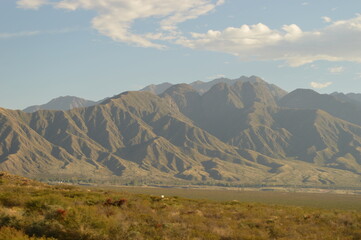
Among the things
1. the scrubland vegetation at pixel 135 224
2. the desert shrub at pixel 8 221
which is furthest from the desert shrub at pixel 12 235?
the desert shrub at pixel 8 221

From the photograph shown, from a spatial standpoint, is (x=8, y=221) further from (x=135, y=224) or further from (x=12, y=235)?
(x=135, y=224)

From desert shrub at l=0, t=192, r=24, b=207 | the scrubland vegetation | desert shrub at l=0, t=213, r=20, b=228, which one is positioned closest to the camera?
the scrubland vegetation

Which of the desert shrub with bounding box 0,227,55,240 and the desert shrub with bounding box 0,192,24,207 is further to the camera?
the desert shrub with bounding box 0,192,24,207

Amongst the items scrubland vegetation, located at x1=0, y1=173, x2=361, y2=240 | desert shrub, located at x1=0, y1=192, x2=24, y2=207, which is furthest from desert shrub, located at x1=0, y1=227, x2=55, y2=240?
desert shrub, located at x1=0, y1=192, x2=24, y2=207

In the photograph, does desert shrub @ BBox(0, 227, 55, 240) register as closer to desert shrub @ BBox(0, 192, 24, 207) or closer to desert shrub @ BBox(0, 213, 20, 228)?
desert shrub @ BBox(0, 213, 20, 228)

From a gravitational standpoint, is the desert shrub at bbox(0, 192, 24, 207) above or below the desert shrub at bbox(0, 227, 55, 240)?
below

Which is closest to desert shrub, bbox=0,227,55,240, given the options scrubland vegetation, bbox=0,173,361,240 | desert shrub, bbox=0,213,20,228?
scrubland vegetation, bbox=0,173,361,240

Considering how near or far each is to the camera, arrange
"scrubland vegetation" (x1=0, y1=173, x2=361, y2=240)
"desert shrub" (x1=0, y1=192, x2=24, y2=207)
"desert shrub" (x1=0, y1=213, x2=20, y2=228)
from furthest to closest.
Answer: "desert shrub" (x1=0, y1=192, x2=24, y2=207)
"desert shrub" (x1=0, y1=213, x2=20, y2=228)
"scrubland vegetation" (x1=0, y1=173, x2=361, y2=240)

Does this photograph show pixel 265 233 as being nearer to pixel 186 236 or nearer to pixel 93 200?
pixel 186 236

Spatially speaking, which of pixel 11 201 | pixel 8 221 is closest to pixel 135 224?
pixel 8 221

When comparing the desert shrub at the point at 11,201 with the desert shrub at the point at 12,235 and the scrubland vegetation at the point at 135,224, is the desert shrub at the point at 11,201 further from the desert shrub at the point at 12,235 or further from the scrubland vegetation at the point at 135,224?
the desert shrub at the point at 12,235

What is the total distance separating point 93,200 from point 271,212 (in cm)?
1516

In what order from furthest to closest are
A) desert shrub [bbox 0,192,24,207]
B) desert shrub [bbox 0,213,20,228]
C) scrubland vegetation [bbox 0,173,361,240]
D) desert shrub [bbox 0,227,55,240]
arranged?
desert shrub [bbox 0,192,24,207], desert shrub [bbox 0,213,20,228], scrubland vegetation [bbox 0,173,361,240], desert shrub [bbox 0,227,55,240]

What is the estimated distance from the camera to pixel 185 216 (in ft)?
88.0
